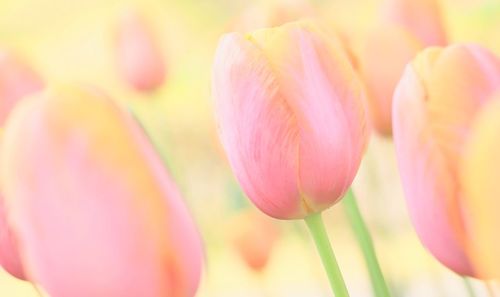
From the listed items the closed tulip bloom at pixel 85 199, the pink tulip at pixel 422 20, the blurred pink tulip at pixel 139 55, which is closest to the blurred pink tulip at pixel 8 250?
Answer: the closed tulip bloom at pixel 85 199

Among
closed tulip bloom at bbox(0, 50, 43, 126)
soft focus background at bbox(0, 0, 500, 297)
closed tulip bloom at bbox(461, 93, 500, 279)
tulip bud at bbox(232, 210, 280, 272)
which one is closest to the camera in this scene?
closed tulip bloom at bbox(461, 93, 500, 279)

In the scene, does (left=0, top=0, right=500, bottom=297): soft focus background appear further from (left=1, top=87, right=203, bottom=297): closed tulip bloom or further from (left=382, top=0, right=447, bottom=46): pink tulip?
(left=1, top=87, right=203, bottom=297): closed tulip bloom

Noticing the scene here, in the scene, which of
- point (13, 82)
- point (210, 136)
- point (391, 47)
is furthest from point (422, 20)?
point (210, 136)

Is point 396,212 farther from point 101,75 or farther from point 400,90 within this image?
point 400,90

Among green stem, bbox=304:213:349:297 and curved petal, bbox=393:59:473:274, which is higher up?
curved petal, bbox=393:59:473:274

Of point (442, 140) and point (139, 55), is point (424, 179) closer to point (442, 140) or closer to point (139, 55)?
point (442, 140)

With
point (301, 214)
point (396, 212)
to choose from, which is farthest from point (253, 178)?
point (396, 212)

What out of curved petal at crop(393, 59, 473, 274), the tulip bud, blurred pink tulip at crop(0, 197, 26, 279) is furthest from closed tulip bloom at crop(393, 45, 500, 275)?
the tulip bud
